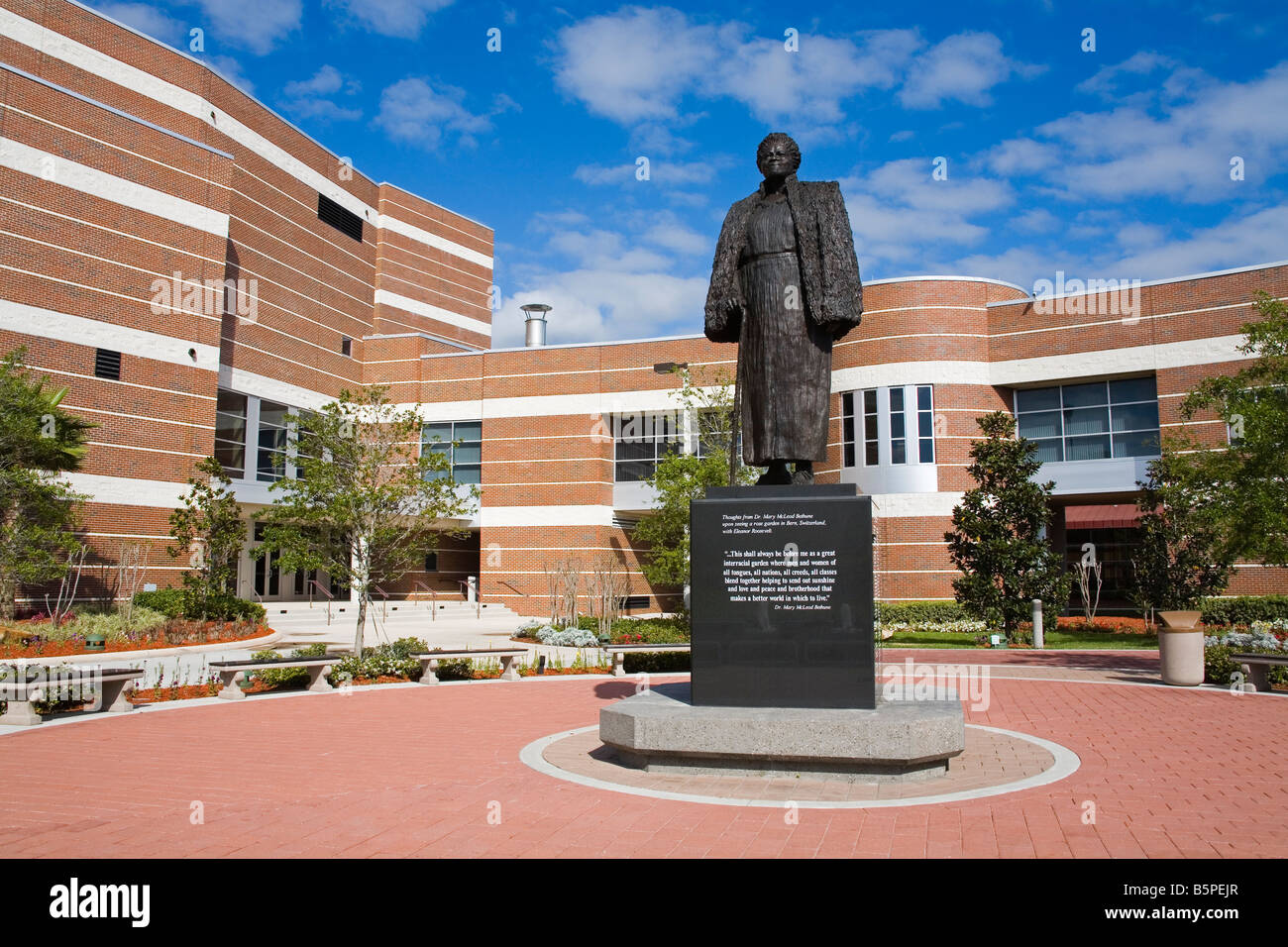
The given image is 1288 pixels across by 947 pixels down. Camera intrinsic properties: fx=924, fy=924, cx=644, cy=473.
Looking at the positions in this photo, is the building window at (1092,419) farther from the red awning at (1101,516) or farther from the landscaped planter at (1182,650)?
the landscaped planter at (1182,650)

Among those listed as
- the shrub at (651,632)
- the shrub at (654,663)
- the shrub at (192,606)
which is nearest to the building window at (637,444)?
the shrub at (651,632)

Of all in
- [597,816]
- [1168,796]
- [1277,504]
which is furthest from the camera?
[1277,504]

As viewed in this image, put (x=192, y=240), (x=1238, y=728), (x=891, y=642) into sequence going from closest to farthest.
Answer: (x=1238, y=728)
(x=891, y=642)
(x=192, y=240)

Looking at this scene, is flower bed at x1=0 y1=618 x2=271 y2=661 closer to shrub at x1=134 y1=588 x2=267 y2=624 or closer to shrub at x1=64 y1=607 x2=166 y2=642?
shrub at x1=64 y1=607 x2=166 y2=642

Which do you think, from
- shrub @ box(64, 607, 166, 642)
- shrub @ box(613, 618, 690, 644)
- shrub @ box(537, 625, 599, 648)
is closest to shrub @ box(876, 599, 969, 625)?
shrub @ box(613, 618, 690, 644)

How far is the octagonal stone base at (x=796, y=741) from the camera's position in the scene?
684 centimetres

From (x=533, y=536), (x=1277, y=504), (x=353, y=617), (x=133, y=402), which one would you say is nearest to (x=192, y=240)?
(x=133, y=402)

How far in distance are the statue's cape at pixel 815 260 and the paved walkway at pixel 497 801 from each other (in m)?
4.15

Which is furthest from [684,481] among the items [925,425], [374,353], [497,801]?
[374,353]

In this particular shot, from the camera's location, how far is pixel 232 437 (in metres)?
33.5

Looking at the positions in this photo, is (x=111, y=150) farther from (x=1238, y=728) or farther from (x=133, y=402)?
(x=1238, y=728)

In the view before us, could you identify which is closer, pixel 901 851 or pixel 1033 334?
pixel 901 851

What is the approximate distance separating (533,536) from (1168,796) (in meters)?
32.9

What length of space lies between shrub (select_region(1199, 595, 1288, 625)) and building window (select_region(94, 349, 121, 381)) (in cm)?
3195
